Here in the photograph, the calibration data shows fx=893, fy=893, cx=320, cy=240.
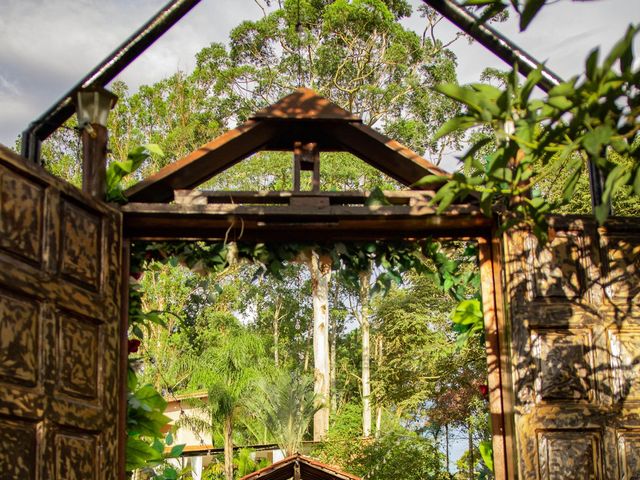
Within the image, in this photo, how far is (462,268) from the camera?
4758 millimetres

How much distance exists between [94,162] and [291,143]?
93 cm

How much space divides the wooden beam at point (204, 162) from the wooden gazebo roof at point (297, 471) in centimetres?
1019

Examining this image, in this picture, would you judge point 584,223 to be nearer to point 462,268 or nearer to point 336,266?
point 462,268

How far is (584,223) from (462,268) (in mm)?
785

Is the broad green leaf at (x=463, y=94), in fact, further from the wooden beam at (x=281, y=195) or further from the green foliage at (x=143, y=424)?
the green foliage at (x=143, y=424)

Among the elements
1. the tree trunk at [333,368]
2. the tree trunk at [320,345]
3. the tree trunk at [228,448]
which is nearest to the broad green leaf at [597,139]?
the tree trunk at [228,448]

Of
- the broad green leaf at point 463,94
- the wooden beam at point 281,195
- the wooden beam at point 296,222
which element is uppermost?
the wooden beam at point 281,195

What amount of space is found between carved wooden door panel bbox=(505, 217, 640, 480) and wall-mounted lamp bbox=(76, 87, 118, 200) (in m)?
1.89

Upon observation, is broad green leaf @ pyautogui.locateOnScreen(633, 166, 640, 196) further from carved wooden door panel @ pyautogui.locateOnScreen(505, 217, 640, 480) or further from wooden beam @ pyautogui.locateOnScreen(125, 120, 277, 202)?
wooden beam @ pyautogui.locateOnScreen(125, 120, 277, 202)

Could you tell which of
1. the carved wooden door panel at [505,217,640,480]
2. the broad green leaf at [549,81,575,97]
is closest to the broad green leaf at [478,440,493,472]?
the carved wooden door panel at [505,217,640,480]

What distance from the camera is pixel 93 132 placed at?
157 inches

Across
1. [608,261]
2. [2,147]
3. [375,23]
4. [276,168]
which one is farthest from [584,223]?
[276,168]

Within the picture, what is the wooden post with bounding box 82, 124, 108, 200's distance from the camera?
395 cm

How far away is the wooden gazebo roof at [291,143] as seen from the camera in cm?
412
